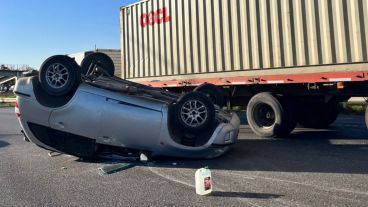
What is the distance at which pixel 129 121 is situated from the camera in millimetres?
5793

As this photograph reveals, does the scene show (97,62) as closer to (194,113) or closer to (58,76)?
(58,76)

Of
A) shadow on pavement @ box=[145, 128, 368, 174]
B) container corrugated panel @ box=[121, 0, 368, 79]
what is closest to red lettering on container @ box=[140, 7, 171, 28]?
container corrugated panel @ box=[121, 0, 368, 79]

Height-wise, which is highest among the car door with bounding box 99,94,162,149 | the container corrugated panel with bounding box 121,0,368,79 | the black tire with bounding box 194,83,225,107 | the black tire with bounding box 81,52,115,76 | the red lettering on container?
the red lettering on container

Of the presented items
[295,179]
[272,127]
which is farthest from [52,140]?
[272,127]

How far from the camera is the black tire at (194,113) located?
232 inches

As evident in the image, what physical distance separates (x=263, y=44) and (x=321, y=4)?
1.37 metres

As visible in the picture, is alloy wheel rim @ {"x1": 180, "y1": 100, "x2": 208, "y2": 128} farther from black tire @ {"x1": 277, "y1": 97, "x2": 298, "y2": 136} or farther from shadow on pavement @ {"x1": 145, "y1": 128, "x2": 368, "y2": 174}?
black tire @ {"x1": 277, "y1": 97, "x2": 298, "y2": 136}

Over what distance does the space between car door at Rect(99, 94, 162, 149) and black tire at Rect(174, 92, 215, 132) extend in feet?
0.99

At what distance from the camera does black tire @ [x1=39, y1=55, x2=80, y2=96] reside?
5.82 meters

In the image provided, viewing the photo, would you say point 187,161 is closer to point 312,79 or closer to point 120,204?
point 120,204

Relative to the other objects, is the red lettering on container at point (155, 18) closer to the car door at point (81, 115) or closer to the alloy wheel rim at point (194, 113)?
the alloy wheel rim at point (194, 113)

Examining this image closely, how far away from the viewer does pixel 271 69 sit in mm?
8133

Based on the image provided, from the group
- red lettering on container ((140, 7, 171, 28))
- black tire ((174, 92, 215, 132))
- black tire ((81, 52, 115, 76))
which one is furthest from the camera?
red lettering on container ((140, 7, 171, 28))

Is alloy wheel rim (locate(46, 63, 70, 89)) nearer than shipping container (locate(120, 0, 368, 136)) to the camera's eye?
Yes
